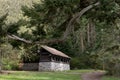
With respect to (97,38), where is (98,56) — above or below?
below

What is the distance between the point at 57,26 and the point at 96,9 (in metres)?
2.21

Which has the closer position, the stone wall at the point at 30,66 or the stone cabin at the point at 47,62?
the stone cabin at the point at 47,62

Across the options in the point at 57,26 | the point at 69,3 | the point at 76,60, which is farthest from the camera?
the point at 76,60

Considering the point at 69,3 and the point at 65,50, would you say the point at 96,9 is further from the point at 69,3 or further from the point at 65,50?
the point at 65,50

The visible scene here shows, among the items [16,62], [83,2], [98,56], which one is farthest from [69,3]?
[16,62]

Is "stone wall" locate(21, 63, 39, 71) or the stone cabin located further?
"stone wall" locate(21, 63, 39, 71)

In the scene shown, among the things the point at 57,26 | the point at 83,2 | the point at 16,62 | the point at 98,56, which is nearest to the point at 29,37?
the point at 57,26

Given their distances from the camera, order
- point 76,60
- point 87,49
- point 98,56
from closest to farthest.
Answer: point 98,56 < point 76,60 < point 87,49

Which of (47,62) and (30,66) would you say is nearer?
(47,62)

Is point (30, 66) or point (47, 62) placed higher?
point (47, 62)

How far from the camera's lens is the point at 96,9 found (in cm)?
1411

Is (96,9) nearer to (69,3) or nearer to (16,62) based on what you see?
(69,3)

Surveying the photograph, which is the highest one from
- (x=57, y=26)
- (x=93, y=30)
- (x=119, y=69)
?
(x=93, y=30)

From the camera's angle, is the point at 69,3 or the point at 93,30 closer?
the point at 69,3
